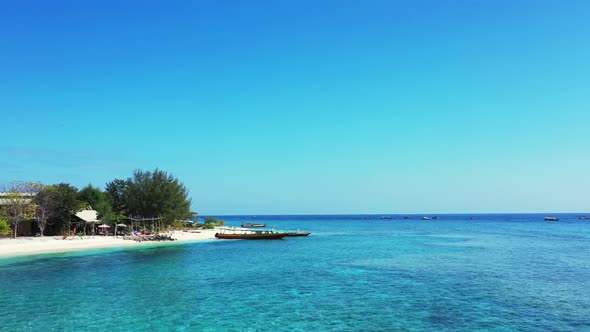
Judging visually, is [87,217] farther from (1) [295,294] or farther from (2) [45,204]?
(1) [295,294]

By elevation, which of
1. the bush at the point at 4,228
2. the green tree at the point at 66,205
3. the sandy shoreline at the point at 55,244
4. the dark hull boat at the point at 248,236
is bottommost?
the dark hull boat at the point at 248,236

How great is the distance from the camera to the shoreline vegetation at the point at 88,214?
51.9 metres

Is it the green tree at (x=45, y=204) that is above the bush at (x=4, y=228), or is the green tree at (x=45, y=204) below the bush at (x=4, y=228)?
above

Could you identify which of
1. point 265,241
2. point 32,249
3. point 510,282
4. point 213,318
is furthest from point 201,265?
point 265,241

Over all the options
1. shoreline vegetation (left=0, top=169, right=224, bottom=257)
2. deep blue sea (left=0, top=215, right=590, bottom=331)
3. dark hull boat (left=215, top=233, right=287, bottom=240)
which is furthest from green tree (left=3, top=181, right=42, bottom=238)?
dark hull boat (left=215, top=233, right=287, bottom=240)

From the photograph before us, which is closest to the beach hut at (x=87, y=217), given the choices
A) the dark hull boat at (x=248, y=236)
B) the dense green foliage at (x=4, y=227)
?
the dense green foliage at (x=4, y=227)

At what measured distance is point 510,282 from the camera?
95.2ft

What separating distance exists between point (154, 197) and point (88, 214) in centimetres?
1371

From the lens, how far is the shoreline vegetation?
51.9 meters

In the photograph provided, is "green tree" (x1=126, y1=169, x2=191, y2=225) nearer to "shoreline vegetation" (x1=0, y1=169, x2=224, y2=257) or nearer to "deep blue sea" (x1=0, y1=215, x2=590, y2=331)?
"shoreline vegetation" (x1=0, y1=169, x2=224, y2=257)

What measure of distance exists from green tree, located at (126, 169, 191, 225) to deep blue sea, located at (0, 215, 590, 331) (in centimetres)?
3097

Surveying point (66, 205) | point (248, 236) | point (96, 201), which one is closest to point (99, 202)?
point (96, 201)

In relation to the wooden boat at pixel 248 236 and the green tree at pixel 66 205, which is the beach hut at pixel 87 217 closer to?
the green tree at pixel 66 205

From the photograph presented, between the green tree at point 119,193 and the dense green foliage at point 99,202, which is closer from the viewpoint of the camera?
the dense green foliage at point 99,202
